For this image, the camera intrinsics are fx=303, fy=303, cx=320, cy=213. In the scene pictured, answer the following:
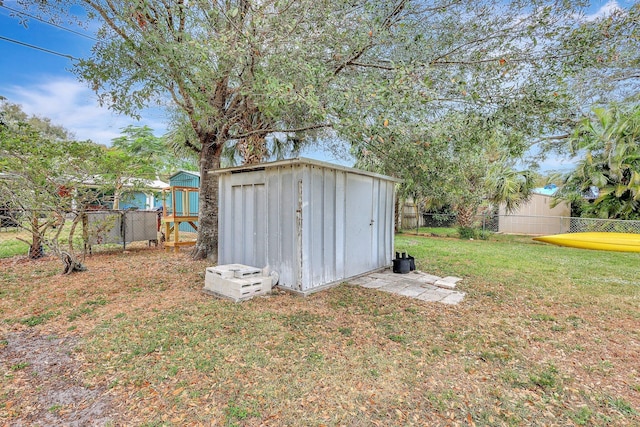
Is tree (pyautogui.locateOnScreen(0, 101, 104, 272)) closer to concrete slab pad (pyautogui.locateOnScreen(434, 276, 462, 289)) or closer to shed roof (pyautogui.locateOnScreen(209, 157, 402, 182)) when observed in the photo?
shed roof (pyautogui.locateOnScreen(209, 157, 402, 182))

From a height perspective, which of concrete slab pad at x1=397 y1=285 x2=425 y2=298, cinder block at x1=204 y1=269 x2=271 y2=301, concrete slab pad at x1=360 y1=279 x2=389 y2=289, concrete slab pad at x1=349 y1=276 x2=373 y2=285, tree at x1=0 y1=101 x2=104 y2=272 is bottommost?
concrete slab pad at x1=397 y1=285 x2=425 y2=298

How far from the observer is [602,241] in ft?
28.6

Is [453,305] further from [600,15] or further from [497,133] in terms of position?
[600,15]

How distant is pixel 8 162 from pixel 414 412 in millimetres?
6147

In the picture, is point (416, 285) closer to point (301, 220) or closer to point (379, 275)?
point (379, 275)

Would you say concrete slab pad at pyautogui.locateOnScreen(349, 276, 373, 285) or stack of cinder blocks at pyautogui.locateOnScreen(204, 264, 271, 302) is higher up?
stack of cinder blocks at pyautogui.locateOnScreen(204, 264, 271, 302)

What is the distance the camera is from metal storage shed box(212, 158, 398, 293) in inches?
168

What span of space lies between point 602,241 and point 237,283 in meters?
10.3

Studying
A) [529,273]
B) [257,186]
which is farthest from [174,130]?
[529,273]

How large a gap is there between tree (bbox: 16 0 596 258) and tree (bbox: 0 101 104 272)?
1224mm

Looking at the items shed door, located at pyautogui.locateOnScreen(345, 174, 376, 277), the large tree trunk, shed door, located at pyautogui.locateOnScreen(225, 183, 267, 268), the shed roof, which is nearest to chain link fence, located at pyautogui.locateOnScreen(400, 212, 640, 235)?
shed door, located at pyautogui.locateOnScreen(345, 174, 376, 277)

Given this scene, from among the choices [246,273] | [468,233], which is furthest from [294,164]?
[468,233]

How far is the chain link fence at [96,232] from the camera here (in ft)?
18.8

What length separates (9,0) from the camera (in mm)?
3678
